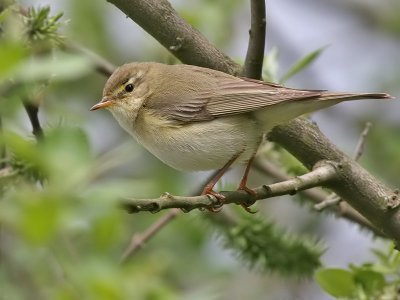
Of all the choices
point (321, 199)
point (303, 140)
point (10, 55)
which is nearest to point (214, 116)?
point (303, 140)

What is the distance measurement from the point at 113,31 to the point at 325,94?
4.29 m

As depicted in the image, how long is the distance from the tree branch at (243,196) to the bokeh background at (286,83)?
1.01 metres

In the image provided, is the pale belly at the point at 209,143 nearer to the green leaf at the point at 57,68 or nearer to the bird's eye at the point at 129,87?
the bird's eye at the point at 129,87

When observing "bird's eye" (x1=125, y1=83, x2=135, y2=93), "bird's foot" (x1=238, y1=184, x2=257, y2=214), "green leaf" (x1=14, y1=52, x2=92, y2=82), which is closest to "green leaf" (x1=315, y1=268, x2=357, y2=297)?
"bird's foot" (x1=238, y1=184, x2=257, y2=214)

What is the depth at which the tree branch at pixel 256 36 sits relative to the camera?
11.9 ft

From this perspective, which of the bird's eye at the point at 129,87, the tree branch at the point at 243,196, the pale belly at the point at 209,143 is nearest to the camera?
the tree branch at the point at 243,196

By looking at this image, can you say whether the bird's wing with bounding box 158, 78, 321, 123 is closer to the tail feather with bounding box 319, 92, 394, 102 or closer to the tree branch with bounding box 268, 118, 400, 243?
the tail feather with bounding box 319, 92, 394, 102

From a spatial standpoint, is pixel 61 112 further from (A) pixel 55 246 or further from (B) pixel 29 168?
(A) pixel 55 246

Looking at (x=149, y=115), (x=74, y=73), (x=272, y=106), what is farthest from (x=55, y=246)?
(x=149, y=115)

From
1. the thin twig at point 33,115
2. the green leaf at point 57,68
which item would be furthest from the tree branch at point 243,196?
the thin twig at point 33,115

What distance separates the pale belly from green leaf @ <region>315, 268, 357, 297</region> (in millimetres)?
761

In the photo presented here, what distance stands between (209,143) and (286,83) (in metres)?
2.29

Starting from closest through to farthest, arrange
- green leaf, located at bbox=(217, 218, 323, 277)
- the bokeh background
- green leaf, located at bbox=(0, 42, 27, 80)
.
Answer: green leaf, located at bbox=(0, 42, 27, 80), green leaf, located at bbox=(217, 218, 323, 277), the bokeh background

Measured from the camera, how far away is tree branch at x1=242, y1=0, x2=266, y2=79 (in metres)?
3.62
